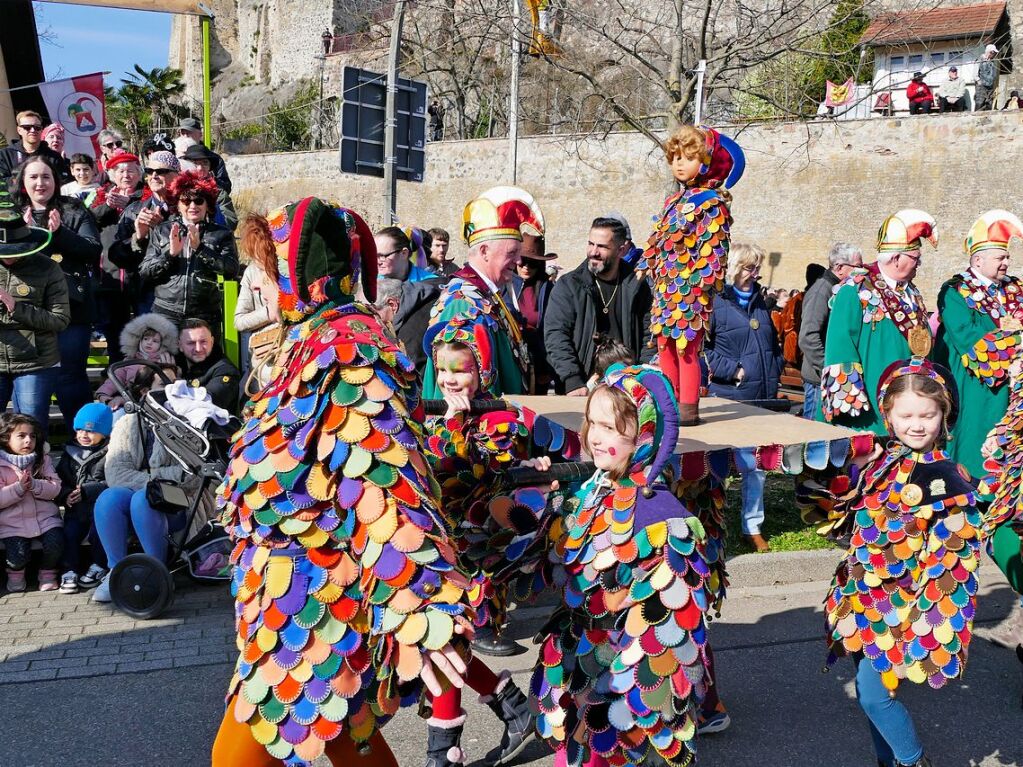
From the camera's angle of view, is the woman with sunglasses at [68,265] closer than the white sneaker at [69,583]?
No

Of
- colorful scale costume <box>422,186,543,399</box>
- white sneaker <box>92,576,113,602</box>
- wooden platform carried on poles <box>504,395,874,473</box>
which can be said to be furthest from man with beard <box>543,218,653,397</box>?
white sneaker <box>92,576,113,602</box>

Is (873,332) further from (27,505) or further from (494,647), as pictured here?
(27,505)

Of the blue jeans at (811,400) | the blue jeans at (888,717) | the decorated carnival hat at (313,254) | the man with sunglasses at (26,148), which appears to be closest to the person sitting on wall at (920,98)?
the blue jeans at (811,400)

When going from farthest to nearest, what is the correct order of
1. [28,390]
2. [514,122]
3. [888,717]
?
[514,122] → [28,390] → [888,717]

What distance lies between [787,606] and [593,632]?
9.13ft

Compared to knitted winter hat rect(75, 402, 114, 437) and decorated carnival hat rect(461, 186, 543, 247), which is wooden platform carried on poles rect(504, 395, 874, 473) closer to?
decorated carnival hat rect(461, 186, 543, 247)

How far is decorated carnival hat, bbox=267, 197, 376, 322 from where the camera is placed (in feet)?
8.35

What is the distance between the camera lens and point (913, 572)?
334 cm

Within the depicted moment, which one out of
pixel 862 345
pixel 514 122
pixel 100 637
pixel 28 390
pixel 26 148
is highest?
pixel 514 122

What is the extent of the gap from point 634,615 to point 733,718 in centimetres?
145

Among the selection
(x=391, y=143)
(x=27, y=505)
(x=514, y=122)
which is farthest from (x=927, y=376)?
(x=514, y=122)

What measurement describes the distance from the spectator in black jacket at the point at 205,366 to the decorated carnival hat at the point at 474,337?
278 centimetres

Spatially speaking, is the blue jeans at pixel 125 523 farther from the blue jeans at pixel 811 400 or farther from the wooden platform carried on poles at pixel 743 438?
the blue jeans at pixel 811 400

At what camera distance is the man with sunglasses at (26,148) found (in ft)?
A: 25.3
